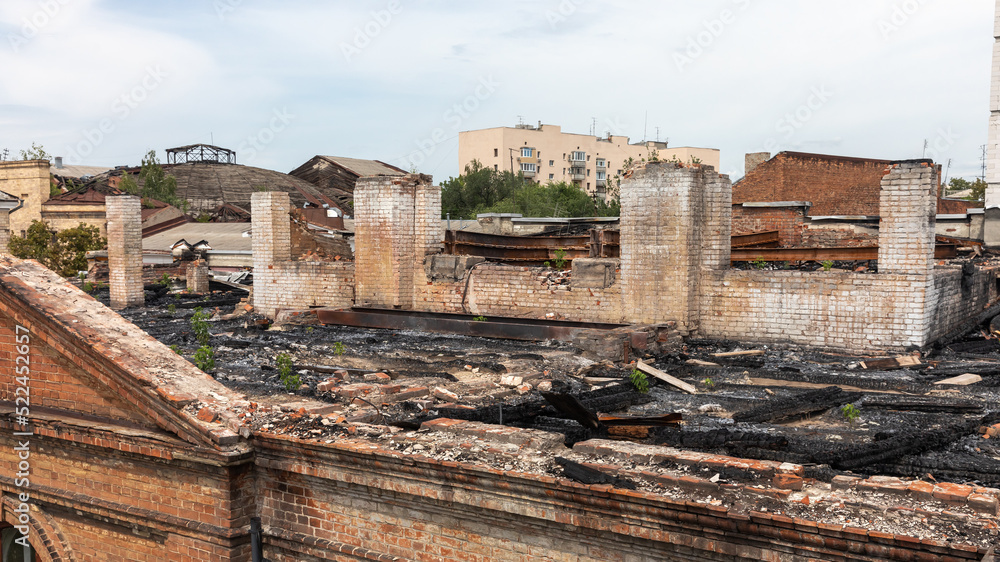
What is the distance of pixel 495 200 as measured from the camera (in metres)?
49.1

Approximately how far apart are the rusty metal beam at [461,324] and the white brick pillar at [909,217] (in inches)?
157

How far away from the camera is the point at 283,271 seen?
1599 centimetres

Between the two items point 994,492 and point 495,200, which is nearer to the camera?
point 994,492

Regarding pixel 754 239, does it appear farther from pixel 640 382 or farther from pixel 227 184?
pixel 227 184

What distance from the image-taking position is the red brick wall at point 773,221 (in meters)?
18.0

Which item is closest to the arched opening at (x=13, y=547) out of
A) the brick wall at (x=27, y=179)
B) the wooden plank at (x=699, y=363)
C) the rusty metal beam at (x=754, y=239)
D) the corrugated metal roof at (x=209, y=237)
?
the wooden plank at (x=699, y=363)

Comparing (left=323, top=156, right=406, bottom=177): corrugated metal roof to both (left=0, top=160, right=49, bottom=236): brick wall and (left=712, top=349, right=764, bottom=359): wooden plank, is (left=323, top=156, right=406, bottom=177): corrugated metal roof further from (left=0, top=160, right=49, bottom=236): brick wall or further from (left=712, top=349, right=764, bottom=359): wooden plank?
(left=712, top=349, right=764, bottom=359): wooden plank

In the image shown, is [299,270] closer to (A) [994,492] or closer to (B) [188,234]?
(A) [994,492]

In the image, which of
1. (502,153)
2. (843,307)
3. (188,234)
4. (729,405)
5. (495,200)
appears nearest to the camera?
(729,405)

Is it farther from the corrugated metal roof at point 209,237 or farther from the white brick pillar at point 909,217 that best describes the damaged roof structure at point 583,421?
the corrugated metal roof at point 209,237

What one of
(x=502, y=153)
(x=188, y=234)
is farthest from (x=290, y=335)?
(x=502, y=153)

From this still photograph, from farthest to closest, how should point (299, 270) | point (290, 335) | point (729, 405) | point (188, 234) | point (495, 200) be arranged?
1. point (495, 200)
2. point (188, 234)
3. point (299, 270)
4. point (290, 335)
5. point (729, 405)

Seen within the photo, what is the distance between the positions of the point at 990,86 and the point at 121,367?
24502mm

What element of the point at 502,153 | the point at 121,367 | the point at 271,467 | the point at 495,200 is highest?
the point at 502,153
